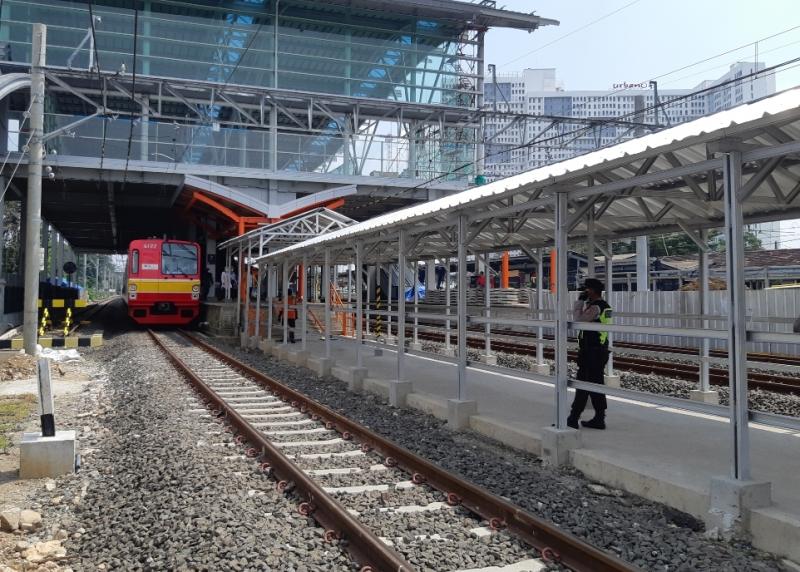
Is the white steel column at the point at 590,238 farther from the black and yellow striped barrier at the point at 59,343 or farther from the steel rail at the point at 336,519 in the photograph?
the black and yellow striped barrier at the point at 59,343

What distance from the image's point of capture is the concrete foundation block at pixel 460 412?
8.08m

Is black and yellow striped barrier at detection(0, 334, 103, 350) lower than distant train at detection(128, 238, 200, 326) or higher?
lower

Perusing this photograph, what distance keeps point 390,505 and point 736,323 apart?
293 centimetres

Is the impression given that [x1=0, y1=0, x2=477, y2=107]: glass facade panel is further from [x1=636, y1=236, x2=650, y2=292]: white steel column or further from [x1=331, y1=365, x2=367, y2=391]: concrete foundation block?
[x1=331, y1=365, x2=367, y2=391]: concrete foundation block

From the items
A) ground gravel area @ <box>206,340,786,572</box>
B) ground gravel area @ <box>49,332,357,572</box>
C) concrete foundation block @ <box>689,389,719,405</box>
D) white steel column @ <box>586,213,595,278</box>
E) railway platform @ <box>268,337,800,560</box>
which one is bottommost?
ground gravel area @ <box>49,332,357,572</box>

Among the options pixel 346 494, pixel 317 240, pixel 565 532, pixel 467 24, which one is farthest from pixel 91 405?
pixel 467 24

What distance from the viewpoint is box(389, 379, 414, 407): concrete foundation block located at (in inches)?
387

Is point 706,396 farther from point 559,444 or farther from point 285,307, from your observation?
point 285,307

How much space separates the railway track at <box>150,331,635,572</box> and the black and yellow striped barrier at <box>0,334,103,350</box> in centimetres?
1019

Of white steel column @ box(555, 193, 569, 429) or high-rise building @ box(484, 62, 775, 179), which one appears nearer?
white steel column @ box(555, 193, 569, 429)

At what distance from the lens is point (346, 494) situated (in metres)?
5.59

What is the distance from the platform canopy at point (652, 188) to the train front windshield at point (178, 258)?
Result: 48.1 feet

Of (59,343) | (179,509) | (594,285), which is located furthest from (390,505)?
(59,343)

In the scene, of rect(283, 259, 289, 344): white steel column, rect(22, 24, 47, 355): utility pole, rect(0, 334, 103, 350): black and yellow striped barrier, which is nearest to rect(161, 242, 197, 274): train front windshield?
rect(0, 334, 103, 350): black and yellow striped barrier
